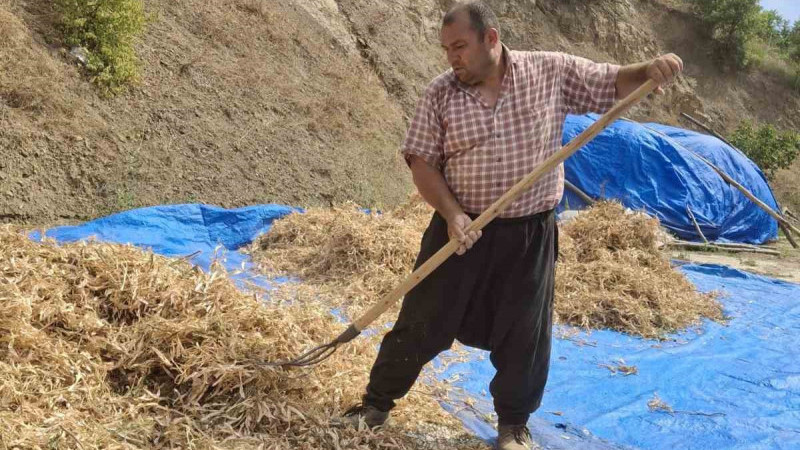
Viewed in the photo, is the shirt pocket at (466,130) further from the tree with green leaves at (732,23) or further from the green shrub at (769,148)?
the tree with green leaves at (732,23)

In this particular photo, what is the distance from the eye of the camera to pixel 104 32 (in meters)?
6.44

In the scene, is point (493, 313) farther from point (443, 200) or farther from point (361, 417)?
point (361, 417)

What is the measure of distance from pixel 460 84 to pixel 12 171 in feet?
14.5

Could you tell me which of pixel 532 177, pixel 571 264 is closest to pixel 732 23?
pixel 571 264

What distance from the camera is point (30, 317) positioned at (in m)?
2.58

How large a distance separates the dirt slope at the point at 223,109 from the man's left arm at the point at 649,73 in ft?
15.4

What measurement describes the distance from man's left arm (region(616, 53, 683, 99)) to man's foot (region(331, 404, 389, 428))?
1.57m

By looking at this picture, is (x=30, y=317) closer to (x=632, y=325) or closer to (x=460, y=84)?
(x=460, y=84)

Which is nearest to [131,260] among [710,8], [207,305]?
[207,305]

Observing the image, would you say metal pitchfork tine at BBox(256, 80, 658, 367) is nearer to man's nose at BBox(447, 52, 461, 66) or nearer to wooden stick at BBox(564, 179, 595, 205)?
man's nose at BBox(447, 52, 461, 66)

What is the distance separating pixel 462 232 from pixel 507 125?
0.45m

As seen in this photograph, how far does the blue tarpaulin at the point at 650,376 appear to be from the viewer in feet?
10.3

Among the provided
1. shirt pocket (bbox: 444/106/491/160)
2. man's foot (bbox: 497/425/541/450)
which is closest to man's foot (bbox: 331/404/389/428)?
man's foot (bbox: 497/425/541/450)

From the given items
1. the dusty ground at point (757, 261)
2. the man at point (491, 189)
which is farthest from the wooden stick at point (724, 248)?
the man at point (491, 189)
